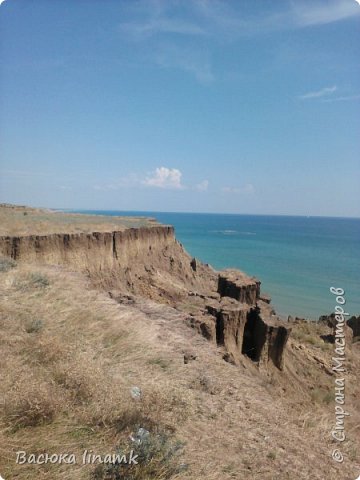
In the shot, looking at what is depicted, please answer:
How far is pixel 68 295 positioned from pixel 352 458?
5.71 meters

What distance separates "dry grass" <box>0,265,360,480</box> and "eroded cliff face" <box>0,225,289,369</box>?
8.42 ft

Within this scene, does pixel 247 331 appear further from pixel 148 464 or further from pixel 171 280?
pixel 171 280

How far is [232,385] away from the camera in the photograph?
5.23 m

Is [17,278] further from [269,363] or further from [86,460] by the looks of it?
[269,363]

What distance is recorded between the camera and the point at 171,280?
27891 mm

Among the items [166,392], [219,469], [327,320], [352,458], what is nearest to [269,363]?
[352,458]

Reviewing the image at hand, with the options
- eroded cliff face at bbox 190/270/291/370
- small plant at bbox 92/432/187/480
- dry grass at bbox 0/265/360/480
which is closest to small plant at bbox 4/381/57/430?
dry grass at bbox 0/265/360/480

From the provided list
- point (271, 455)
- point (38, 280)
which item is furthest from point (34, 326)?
point (271, 455)

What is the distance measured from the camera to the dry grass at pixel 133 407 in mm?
3039

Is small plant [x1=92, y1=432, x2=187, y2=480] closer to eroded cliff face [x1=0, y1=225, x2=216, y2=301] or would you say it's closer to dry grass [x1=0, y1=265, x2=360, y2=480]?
dry grass [x1=0, y1=265, x2=360, y2=480]

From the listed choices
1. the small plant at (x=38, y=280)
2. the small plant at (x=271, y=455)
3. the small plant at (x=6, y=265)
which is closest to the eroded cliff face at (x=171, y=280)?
the small plant at (x=38, y=280)

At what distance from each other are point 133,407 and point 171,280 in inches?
955

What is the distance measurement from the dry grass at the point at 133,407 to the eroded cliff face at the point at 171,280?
2.57 m

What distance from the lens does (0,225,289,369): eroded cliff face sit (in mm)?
10828
